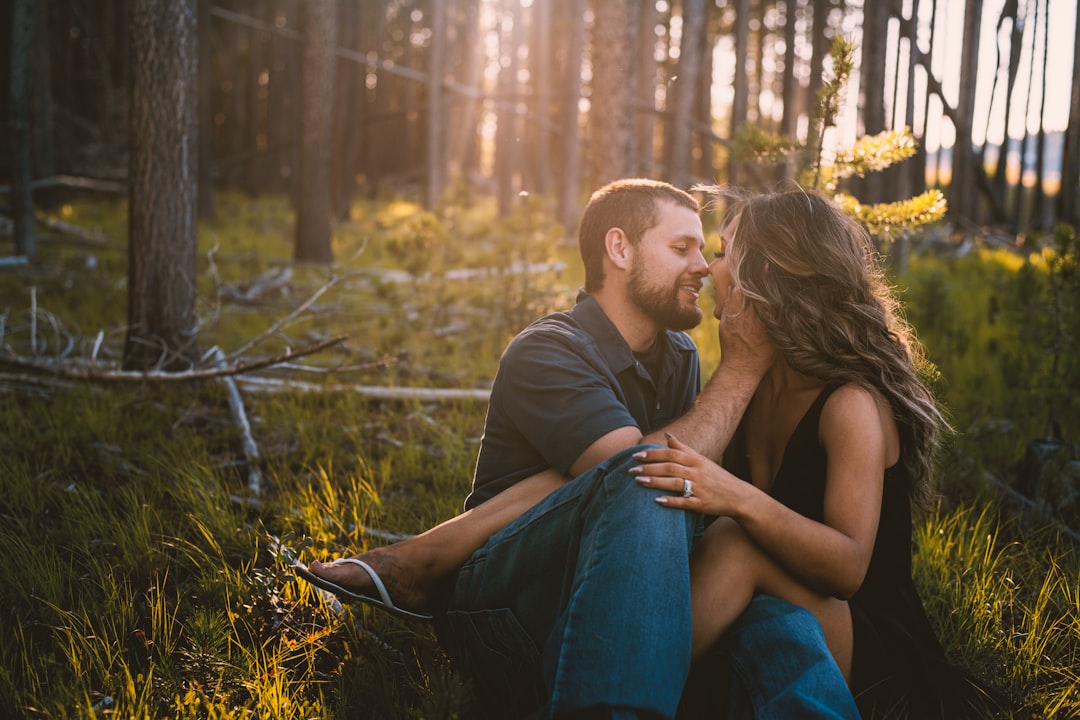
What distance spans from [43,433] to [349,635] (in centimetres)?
265

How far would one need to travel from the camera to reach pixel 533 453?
284 centimetres

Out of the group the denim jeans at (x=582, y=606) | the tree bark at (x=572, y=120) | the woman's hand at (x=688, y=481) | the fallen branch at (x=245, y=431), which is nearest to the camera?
the denim jeans at (x=582, y=606)

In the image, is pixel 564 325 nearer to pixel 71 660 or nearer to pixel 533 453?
pixel 533 453

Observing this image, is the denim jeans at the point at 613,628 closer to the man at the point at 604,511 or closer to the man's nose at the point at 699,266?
the man at the point at 604,511

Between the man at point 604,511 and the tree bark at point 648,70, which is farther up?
the tree bark at point 648,70

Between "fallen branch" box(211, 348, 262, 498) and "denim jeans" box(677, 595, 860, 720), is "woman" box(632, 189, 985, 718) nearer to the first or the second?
"denim jeans" box(677, 595, 860, 720)

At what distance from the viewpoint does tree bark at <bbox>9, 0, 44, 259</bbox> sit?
8.66 metres

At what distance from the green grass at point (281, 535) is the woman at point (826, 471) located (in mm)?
532

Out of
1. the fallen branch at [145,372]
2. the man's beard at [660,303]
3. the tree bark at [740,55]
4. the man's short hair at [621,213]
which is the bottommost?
the fallen branch at [145,372]

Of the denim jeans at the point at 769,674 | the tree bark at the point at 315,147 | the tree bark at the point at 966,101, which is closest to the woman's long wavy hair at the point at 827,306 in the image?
the denim jeans at the point at 769,674

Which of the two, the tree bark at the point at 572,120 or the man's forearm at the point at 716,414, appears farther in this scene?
the tree bark at the point at 572,120

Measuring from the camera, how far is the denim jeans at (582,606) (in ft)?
6.19

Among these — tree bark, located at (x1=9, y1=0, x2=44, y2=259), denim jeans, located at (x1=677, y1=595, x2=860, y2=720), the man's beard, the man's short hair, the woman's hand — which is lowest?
denim jeans, located at (x1=677, y1=595, x2=860, y2=720)

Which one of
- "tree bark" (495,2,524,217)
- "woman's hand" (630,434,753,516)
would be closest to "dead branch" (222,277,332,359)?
"woman's hand" (630,434,753,516)
